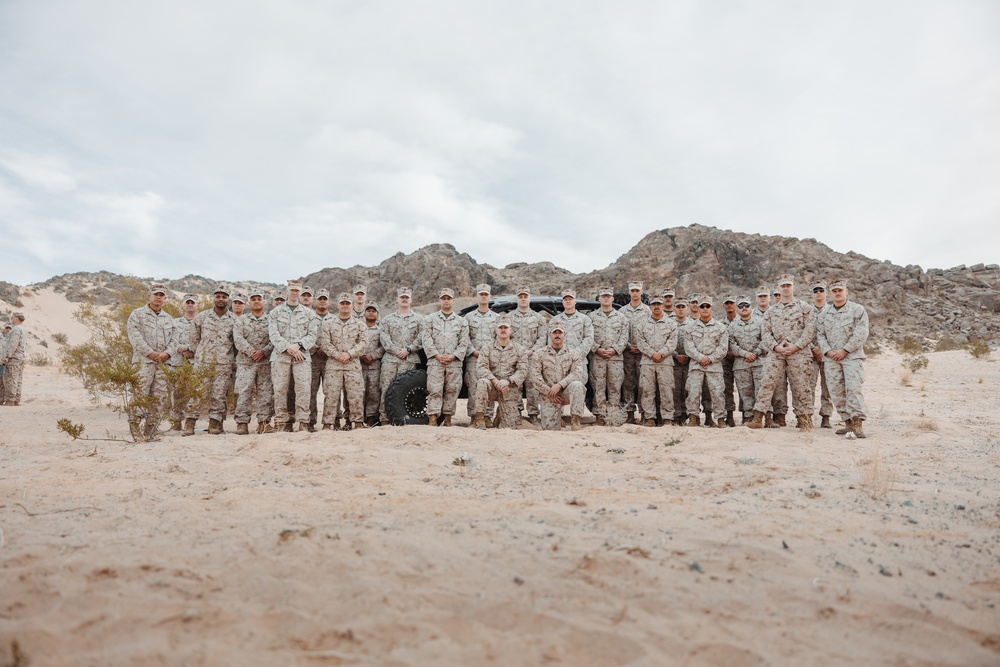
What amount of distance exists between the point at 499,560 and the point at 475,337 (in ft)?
19.7

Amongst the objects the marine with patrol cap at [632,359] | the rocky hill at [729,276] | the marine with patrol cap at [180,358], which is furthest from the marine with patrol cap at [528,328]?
the rocky hill at [729,276]

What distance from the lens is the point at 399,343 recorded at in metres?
8.66

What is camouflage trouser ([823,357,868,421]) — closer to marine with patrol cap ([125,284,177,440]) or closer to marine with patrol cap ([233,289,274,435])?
marine with patrol cap ([233,289,274,435])

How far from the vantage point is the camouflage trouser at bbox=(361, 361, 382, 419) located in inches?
338

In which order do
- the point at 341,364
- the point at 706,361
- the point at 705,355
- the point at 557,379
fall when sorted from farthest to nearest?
the point at 705,355 → the point at 706,361 → the point at 557,379 → the point at 341,364

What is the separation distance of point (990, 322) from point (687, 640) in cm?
3337

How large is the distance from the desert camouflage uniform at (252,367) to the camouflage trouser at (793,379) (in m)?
6.58

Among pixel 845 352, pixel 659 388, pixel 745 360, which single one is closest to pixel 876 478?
pixel 845 352

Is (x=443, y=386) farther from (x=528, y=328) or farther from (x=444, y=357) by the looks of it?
(x=528, y=328)

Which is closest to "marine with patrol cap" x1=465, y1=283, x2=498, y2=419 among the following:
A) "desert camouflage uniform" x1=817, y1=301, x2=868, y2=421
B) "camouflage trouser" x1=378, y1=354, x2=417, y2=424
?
"camouflage trouser" x1=378, y1=354, x2=417, y2=424

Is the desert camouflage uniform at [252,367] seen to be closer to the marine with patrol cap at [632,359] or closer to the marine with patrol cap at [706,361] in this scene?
the marine with patrol cap at [632,359]

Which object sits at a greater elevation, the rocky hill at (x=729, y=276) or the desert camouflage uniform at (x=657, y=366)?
the rocky hill at (x=729, y=276)

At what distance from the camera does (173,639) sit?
2090 mm

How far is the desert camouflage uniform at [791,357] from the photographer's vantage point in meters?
7.71
